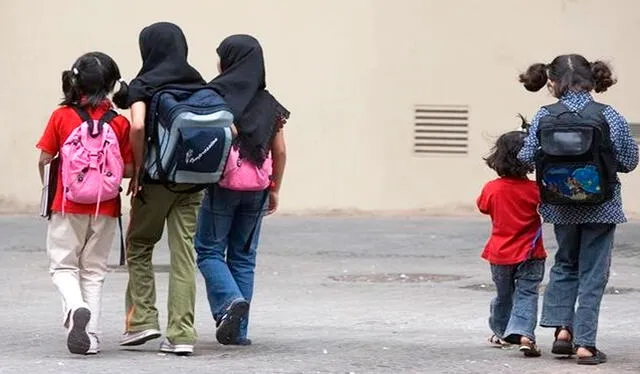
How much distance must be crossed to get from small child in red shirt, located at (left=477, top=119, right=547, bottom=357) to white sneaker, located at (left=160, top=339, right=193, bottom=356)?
1713mm

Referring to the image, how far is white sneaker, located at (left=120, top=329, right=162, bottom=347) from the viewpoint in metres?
8.82

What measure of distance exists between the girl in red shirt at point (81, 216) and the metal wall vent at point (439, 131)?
8885mm

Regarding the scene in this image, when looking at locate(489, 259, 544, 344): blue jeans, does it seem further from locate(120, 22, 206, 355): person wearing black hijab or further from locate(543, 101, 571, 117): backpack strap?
locate(120, 22, 206, 355): person wearing black hijab

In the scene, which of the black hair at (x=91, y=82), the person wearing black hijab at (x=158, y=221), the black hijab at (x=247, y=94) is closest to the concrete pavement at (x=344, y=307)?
the person wearing black hijab at (x=158, y=221)

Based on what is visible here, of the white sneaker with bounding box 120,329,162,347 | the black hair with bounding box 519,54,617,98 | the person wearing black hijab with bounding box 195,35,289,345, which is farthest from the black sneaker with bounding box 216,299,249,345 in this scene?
the black hair with bounding box 519,54,617,98

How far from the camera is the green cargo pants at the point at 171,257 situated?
8.68 meters

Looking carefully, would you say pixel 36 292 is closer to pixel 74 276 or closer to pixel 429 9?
pixel 74 276

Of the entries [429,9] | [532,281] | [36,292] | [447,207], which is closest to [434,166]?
[447,207]

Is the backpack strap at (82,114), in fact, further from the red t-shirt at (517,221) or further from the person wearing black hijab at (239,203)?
the red t-shirt at (517,221)

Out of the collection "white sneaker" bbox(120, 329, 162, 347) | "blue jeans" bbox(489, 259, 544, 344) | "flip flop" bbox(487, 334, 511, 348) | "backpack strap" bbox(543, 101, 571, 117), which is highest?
"backpack strap" bbox(543, 101, 571, 117)

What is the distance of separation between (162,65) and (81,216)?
2.94 feet

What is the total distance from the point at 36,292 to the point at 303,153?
5883 millimetres

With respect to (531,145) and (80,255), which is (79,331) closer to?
(80,255)

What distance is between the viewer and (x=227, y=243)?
9.27m
